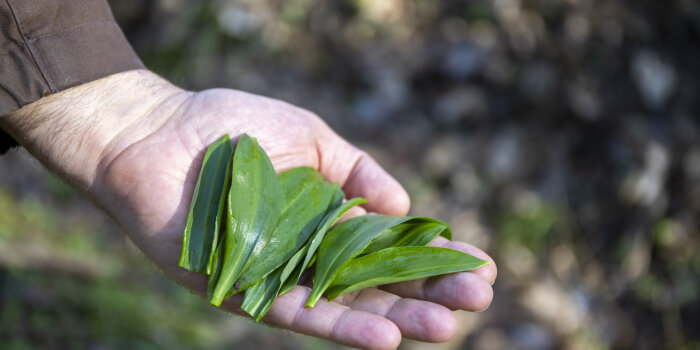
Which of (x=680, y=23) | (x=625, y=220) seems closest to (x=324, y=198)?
(x=625, y=220)

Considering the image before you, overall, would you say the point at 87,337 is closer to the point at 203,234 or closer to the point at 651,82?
the point at 203,234

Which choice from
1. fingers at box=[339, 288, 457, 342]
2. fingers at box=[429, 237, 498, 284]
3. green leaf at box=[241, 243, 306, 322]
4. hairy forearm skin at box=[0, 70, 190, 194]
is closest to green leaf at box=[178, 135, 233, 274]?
green leaf at box=[241, 243, 306, 322]

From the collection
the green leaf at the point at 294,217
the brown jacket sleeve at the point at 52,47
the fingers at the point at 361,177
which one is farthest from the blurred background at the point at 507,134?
the brown jacket sleeve at the point at 52,47

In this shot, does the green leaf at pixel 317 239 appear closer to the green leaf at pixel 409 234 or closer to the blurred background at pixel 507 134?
the green leaf at pixel 409 234

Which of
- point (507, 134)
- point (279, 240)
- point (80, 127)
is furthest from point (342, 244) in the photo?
point (507, 134)

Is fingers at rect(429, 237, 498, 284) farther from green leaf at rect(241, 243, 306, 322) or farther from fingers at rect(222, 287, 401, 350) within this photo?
green leaf at rect(241, 243, 306, 322)

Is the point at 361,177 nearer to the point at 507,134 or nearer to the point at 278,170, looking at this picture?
the point at 278,170
